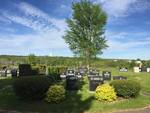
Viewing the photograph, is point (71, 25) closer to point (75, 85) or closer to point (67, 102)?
point (75, 85)

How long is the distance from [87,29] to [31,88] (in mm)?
32436

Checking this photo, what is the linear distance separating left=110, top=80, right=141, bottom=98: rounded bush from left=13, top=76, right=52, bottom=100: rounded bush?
506 centimetres

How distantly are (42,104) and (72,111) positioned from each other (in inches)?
87.0

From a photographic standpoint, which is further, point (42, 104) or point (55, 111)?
point (42, 104)

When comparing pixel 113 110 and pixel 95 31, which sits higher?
pixel 95 31

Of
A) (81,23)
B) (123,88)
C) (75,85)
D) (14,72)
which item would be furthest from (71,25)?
(123,88)

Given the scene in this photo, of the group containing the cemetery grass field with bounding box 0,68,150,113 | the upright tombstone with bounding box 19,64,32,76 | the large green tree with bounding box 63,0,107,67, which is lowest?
the cemetery grass field with bounding box 0,68,150,113

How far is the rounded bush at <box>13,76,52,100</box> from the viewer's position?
18.6m

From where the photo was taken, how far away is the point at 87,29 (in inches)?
1970

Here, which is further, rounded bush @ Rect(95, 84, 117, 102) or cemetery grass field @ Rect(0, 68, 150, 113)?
rounded bush @ Rect(95, 84, 117, 102)

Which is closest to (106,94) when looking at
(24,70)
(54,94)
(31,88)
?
(54,94)

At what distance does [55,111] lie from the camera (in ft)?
55.2

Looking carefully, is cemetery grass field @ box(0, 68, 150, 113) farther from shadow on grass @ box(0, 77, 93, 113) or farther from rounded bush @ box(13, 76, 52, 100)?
rounded bush @ box(13, 76, 52, 100)

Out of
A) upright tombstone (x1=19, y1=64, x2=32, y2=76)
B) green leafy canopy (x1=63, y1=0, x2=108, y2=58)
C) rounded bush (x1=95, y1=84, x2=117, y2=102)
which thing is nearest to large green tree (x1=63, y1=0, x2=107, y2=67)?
green leafy canopy (x1=63, y1=0, x2=108, y2=58)
